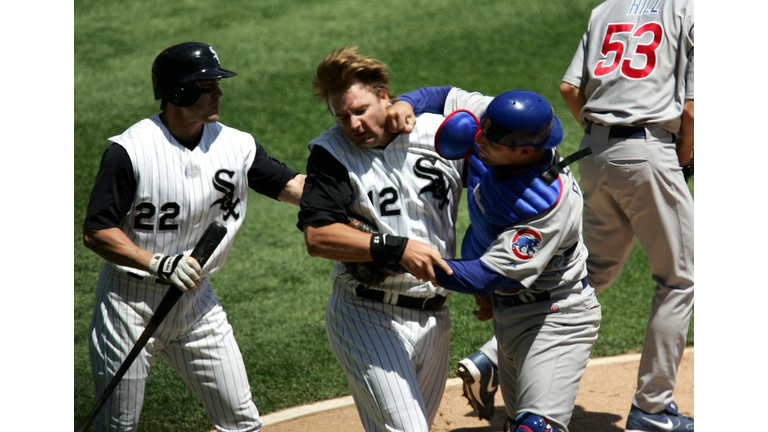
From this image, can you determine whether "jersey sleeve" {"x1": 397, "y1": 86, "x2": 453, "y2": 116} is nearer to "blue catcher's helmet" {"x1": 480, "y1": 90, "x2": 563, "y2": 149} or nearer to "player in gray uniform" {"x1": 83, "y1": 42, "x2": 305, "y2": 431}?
"blue catcher's helmet" {"x1": 480, "y1": 90, "x2": 563, "y2": 149}

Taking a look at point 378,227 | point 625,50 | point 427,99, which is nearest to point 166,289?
point 378,227

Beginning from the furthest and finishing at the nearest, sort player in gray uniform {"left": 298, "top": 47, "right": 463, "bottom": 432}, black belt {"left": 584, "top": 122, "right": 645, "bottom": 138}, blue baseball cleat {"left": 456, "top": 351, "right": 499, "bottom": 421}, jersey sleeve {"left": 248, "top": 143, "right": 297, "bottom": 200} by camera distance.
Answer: black belt {"left": 584, "top": 122, "right": 645, "bottom": 138}, blue baseball cleat {"left": 456, "top": 351, "right": 499, "bottom": 421}, jersey sleeve {"left": 248, "top": 143, "right": 297, "bottom": 200}, player in gray uniform {"left": 298, "top": 47, "right": 463, "bottom": 432}

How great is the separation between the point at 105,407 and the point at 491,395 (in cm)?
167

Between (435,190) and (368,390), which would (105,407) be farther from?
(435,190)

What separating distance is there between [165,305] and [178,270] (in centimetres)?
15

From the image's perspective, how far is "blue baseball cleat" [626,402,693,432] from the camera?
396 cm

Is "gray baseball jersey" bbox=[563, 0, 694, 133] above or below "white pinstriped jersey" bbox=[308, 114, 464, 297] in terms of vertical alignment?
above

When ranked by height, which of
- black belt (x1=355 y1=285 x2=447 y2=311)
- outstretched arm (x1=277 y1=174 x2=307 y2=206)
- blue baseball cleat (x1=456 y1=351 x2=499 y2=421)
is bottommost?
blue baseball cleat (x1=456 y1=351 x2=499 y2=421)

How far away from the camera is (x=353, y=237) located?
2.96 m

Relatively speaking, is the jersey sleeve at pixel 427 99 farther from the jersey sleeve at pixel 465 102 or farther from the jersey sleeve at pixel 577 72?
the jersey sleeve at pixel 577 72

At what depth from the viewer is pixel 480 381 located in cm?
394

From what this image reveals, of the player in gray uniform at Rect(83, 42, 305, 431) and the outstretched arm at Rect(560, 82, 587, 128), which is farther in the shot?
the outstretched arm at Rect(560, 82, 587, 128)

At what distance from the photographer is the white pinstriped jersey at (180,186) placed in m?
3.26

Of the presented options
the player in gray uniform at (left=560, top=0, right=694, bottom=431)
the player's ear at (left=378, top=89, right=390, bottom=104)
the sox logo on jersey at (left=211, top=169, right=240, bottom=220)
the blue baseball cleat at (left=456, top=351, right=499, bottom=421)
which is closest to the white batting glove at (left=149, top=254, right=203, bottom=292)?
the sox logo on jersey at (left=211, top=169, right=240, bottom=220)
